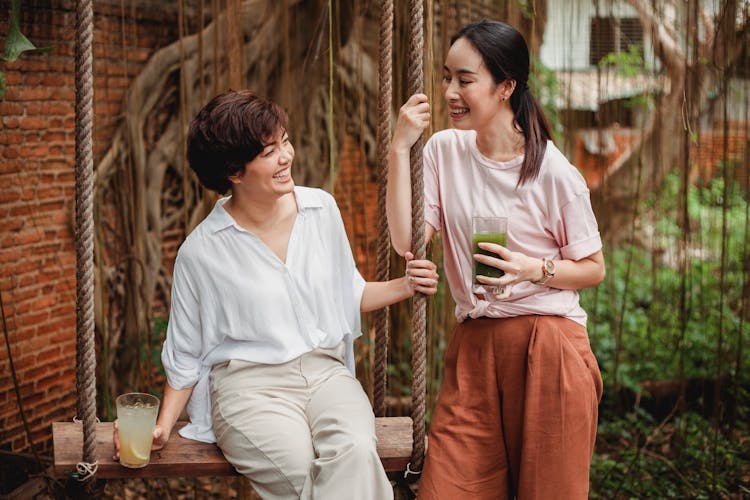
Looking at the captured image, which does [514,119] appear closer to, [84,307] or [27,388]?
[84,307]

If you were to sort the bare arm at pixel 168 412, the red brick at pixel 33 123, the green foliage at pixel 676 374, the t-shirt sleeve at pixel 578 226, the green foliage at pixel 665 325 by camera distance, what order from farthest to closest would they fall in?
1. the green foliage at pixel 665 325
2. the red brick at pixel 33 123
3. the green foliage at pixel 676 374
4. the bare arm at pixel 168 412
5. the t-shirt sleeve at pixel 578 226

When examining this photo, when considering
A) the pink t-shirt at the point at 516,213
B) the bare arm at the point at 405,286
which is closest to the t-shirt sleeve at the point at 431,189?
the pink t-shirt at the point at 516,213

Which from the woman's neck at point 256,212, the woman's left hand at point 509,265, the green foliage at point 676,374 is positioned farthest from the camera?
the green foliage at point 676,374

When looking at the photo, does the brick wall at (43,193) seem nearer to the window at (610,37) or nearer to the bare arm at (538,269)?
the window at (610,37)

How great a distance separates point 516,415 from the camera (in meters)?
1.98

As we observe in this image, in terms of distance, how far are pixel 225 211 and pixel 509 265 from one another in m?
0.69

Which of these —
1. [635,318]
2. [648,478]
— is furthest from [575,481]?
[635,318]

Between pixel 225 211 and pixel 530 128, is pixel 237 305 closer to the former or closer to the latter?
pixel 225 211

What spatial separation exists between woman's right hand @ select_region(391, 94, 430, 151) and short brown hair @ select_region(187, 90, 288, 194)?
29 centimetres

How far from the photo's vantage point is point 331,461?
1912 mm

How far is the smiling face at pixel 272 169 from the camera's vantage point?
2023 mm

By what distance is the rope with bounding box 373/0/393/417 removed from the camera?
199 cm

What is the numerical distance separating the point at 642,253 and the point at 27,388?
6537 mm

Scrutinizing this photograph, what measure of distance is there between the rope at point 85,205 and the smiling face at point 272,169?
0.34m
